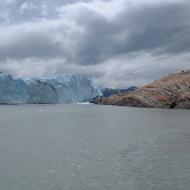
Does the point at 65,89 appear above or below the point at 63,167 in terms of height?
above

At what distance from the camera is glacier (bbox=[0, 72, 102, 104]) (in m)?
110

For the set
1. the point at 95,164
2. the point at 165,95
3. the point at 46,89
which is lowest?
the point at 95,164

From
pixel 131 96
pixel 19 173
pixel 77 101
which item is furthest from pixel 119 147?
pixel 77 101

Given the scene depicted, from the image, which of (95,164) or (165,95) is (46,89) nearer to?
(165,95)

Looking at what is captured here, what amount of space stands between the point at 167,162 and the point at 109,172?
337 centimetres

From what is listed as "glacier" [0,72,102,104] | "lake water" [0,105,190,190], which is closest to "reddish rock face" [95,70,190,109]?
"glacier" [0,72,102,104]

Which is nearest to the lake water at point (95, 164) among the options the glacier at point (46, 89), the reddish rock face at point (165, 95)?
the reddish rock face at point (165, 95)

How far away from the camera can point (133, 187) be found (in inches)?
468

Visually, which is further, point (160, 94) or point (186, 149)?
point (160, 94)

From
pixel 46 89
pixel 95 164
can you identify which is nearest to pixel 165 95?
pixel 46 89

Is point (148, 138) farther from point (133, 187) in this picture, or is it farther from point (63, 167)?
point (133, 187)

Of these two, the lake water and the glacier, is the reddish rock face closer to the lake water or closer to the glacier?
the glacier

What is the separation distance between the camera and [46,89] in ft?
393

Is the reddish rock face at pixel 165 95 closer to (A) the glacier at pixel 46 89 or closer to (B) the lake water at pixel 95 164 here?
(A) the glacier at pixel 46 89
